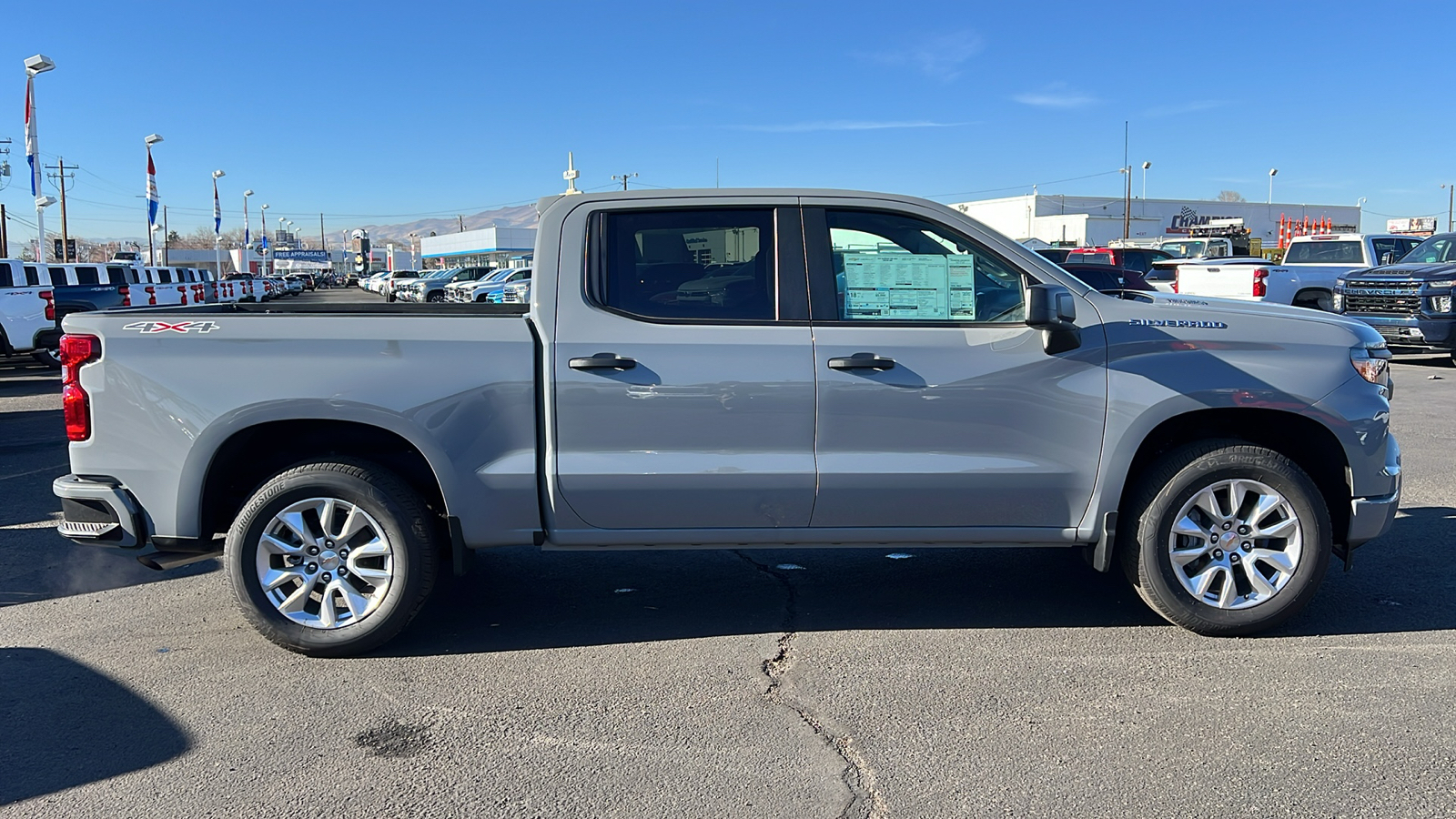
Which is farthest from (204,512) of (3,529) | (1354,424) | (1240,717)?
(1354,424)

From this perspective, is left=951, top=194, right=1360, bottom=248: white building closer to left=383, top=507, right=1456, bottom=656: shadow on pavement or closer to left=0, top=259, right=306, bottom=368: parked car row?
left=0, top=259, right=306, bottom=368: parked car row

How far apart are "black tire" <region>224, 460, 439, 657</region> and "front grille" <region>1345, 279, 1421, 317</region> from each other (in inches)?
649

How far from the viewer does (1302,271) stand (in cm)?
1891

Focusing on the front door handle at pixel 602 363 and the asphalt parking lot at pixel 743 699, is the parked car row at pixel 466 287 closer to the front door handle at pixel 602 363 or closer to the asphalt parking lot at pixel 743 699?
the asphalt parking lot at pixel 743 699

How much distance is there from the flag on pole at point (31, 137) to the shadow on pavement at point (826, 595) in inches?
1378

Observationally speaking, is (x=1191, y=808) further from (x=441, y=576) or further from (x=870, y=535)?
(x=441, y=576)

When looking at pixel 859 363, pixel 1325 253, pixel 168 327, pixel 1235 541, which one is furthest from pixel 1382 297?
pixel 168 327

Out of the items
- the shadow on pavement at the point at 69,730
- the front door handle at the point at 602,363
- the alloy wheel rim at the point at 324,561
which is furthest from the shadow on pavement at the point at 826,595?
the front door handle at the point at 602,363

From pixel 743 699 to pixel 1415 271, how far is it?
16360 mm

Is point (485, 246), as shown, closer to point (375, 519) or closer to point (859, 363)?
point (375, 519)

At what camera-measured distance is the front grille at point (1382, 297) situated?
16.2m

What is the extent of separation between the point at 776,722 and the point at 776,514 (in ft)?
3.11

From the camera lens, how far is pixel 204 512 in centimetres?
462

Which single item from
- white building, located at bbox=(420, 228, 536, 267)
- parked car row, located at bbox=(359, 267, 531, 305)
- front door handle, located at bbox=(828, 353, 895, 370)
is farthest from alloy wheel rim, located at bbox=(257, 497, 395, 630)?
white building, located at bbox=(420, 228, 536, 267)
